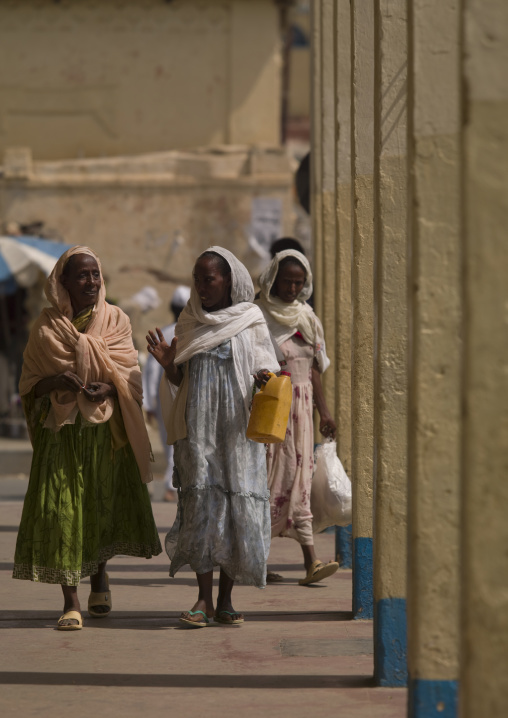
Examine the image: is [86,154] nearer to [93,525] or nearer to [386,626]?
[93,525]

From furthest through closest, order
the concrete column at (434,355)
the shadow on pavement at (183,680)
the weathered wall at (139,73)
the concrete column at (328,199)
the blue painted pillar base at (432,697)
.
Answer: the weathered wall at (139,73), the concrete column at (328,199), the shadow on pavement at (183,680), the blue painted pillar base at (432,697), the concrete column at (434,355)

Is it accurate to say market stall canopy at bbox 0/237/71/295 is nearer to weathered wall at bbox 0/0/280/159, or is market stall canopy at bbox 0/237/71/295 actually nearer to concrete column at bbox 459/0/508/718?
weathered wall at bbox 0/0/280/159

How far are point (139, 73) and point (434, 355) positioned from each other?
17773 mm

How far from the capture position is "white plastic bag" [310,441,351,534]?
7023 mm

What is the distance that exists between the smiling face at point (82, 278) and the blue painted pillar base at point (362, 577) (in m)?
1.69

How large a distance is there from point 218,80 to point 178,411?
15.3 meters

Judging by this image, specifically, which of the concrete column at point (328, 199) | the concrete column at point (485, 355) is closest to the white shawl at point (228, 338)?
the concrete column at point (328, 199)

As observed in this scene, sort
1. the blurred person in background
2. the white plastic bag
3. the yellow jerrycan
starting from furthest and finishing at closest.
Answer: the blurred person in background → the white plastic bag → the yellow jerrycan

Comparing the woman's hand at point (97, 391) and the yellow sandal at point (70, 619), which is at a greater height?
the woman's hand at point (97, 391)

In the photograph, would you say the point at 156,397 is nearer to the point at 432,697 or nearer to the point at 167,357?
the point at 167,357

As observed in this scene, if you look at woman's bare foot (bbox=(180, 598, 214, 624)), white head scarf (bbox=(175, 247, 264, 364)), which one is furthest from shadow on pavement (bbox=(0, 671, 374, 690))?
white head scarf (bbox=(175, 247, 264, 364))

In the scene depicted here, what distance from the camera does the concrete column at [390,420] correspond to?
4.57 metres

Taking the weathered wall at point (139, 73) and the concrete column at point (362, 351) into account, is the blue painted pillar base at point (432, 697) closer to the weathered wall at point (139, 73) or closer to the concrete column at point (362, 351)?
the concrete column at point (362, 351)

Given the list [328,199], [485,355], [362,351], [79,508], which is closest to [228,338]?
[362,351]
